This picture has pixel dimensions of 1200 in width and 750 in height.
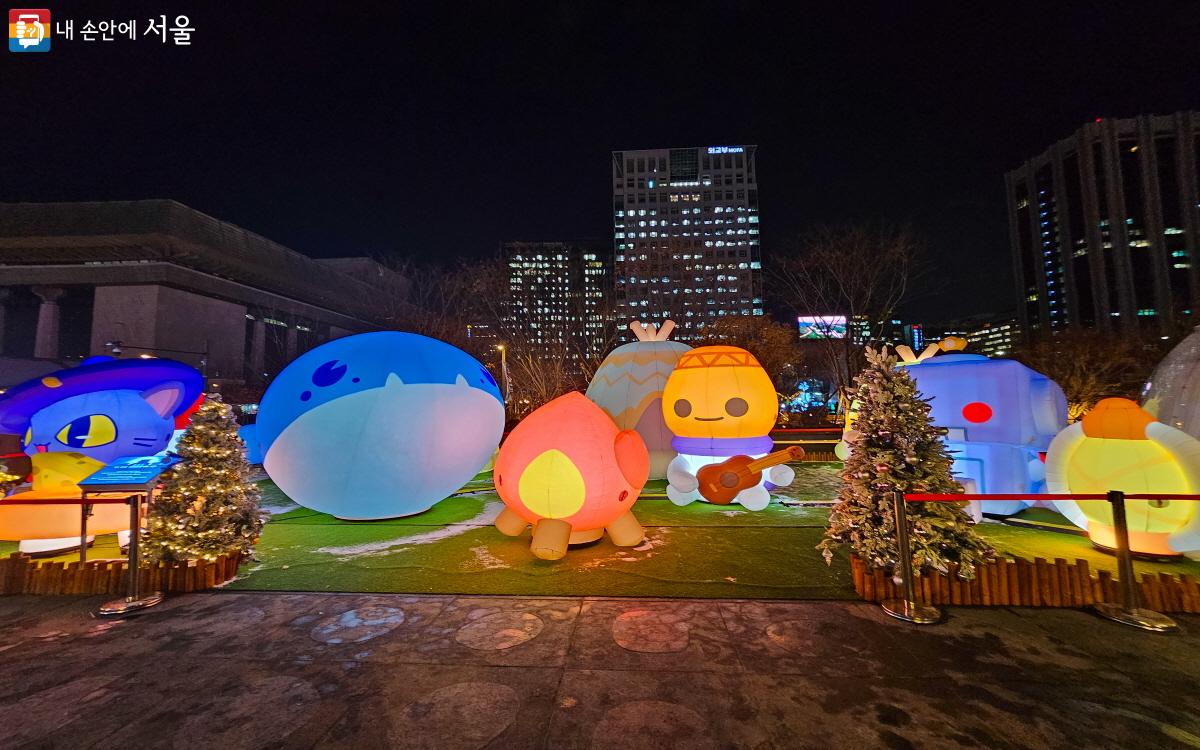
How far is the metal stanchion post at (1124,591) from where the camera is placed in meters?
4.06

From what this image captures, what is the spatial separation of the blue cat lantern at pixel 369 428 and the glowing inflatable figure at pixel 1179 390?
958cm

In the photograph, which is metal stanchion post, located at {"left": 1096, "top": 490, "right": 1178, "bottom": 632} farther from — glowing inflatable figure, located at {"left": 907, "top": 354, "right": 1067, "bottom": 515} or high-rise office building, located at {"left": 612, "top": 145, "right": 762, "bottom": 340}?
high-rise office building, located at {"left": 612, "top": 145, "right": 762, "bottom": 340}

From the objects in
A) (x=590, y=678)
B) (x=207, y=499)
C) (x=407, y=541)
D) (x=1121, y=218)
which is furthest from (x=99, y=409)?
(x=1121, y=218)

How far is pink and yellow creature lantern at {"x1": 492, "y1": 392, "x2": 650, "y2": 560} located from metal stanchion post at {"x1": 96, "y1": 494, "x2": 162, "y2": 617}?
11.8 ft

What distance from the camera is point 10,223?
96.6 feet

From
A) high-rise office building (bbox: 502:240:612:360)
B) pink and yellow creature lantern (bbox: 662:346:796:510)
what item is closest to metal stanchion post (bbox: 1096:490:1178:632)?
pink and yellow creature lantern (bbox: 662:346:796:510)

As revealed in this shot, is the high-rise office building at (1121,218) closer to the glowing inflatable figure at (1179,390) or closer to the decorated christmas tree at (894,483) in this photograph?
the glowing inflatable figure at (1179,390)

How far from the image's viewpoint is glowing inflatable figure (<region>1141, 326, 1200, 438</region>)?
6.08 metres

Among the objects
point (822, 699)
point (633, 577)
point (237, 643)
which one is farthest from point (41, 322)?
point (822, 699)

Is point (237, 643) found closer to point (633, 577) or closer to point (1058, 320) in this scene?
point (633, 577)

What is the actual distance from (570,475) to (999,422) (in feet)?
22.2

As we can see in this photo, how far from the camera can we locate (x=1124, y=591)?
167 inches

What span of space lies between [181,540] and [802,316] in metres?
28.3

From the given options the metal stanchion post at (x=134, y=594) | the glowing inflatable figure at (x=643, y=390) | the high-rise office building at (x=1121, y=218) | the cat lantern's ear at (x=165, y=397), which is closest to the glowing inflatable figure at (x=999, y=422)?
the glowing inflatable figure at (x=643, y=390)
